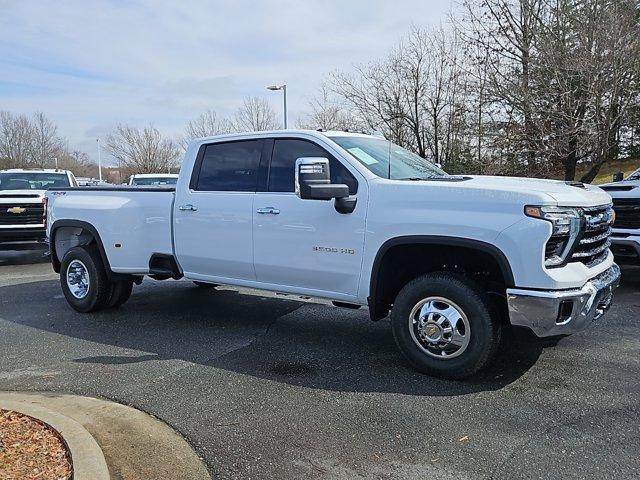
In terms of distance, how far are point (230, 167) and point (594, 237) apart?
343 cm

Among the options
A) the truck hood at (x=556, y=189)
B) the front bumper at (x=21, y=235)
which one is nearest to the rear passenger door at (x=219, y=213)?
the truck hood at (x=556, y=189)

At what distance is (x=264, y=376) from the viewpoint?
4.47 meters

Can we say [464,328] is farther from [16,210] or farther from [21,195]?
[21,195]

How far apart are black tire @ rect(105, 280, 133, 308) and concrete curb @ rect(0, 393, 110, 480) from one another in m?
2.67

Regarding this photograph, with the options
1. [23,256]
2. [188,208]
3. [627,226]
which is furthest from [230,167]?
[23,256]

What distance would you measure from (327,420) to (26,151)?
63.4 metres

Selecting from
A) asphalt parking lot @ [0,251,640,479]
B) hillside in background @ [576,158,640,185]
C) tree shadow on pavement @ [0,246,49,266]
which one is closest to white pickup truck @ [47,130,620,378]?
asphalt parking lot @ [0,251,640,479]

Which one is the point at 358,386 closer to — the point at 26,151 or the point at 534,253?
the point at 534,253

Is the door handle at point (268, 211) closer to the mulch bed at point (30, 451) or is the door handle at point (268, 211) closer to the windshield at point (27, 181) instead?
the mulch bed at point (30, 451)

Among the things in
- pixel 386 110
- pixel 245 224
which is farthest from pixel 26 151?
pixel 245 224

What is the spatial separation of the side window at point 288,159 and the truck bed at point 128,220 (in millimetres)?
1353

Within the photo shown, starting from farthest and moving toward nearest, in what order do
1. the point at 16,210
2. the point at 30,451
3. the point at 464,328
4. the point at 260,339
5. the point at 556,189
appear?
the point at 16,210 → the point at 260,339 → the point at 464,328 → the point at 556,189 → the point at 30,451

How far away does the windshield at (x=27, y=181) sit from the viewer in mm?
12453

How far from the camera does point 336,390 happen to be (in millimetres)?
4156
